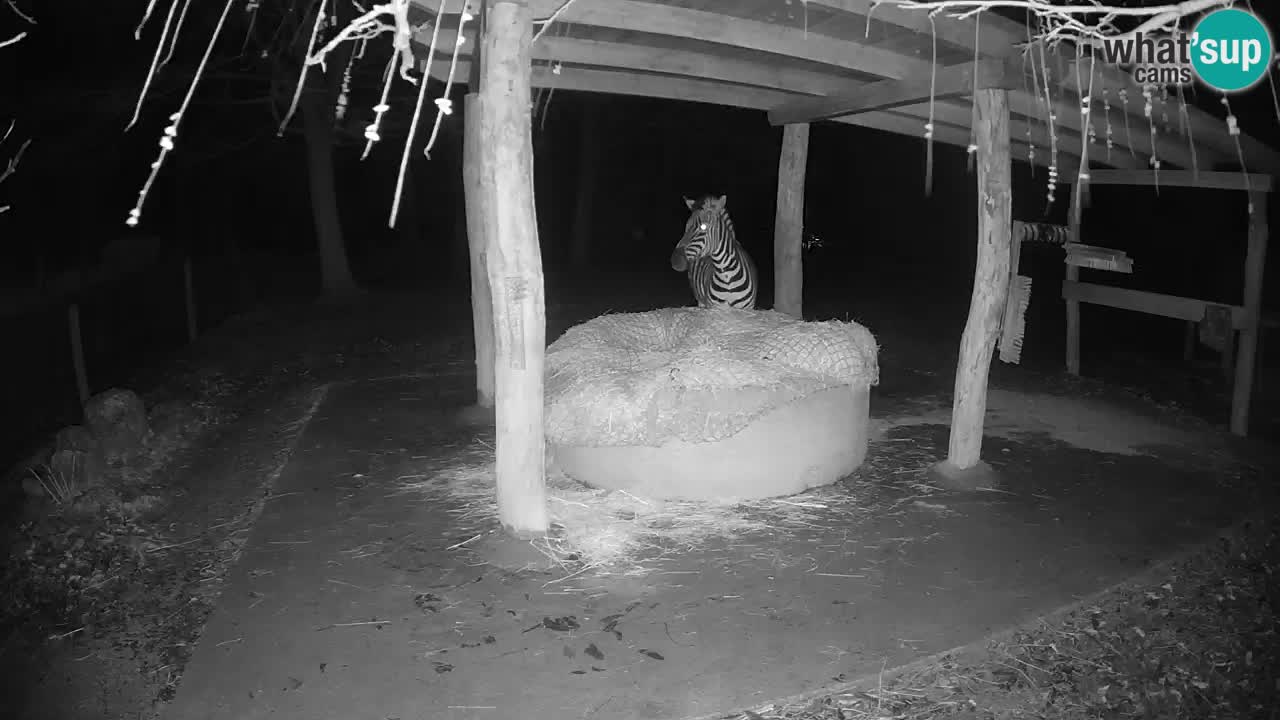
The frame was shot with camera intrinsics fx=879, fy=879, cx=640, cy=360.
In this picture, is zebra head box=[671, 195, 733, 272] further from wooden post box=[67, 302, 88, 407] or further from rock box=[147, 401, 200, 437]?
wooden post box=[67, 302, 88, 407]

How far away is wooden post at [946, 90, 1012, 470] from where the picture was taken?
16.4 ft

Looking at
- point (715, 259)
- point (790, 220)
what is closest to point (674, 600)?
point (715, 259)

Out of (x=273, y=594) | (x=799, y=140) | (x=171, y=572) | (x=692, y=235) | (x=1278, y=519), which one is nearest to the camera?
(x=273, y=594)

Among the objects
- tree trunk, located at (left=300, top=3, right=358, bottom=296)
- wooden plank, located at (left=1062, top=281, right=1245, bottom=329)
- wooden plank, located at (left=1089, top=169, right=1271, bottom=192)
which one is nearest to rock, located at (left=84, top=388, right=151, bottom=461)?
tree trunk, located at (left=300, top=3, right=358, bottom=296)

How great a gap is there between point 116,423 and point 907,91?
580 centimetres

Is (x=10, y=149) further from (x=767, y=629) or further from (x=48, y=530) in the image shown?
(x=767, y=629)

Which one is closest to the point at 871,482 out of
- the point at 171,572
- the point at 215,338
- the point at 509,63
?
the point at 509,63

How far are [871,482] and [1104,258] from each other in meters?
4.24

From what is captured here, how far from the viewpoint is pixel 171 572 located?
425cm

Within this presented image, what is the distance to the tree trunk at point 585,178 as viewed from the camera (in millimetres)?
17688

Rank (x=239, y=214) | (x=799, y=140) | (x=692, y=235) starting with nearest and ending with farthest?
(x=692, y=235), (x=799, y=140), (x=239, y=214)

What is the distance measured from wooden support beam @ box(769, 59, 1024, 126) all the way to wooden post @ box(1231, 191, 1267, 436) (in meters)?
2.67

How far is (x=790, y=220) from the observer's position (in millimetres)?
7918

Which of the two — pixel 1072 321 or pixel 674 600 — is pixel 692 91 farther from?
pixel 1072 321
